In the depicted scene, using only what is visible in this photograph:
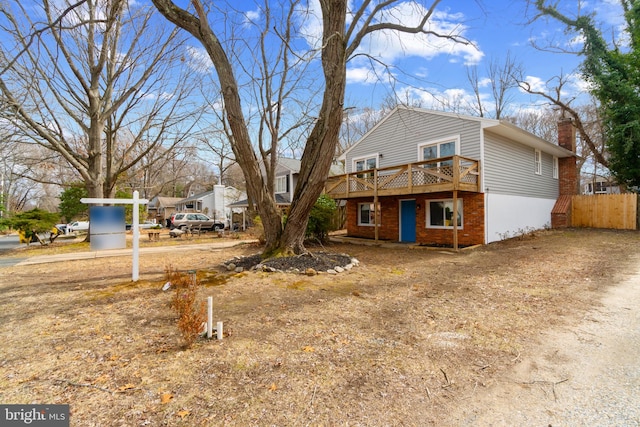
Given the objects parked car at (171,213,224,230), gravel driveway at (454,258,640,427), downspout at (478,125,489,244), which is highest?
downspout at (478,125,489,244)

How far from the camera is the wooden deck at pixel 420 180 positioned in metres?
10.4

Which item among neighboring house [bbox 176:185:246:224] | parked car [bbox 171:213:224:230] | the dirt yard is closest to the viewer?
the dirt yard

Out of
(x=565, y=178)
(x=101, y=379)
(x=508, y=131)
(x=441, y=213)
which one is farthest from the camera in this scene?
(x=565, y=178)

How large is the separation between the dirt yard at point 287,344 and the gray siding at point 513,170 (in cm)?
559

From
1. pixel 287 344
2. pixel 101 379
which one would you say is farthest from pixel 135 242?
pixel 287 344

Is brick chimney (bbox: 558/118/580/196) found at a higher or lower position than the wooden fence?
higher

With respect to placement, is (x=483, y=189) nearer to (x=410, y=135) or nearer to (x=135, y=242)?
(x=410, y=135)

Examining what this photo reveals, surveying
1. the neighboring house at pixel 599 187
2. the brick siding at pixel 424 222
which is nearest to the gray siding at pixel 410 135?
the brick siding at pixel 424 222

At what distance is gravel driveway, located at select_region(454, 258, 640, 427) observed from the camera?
7.23 ft

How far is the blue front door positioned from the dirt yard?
6.76m

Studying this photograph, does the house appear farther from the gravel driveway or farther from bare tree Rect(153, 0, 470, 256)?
the gravel driveway

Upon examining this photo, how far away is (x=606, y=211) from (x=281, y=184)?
20493 millimetres

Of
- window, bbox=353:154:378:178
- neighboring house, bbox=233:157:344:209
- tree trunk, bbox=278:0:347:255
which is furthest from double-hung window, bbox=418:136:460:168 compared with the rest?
neighboring house, bbox=233:157:344:209

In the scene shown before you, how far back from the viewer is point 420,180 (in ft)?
39.1
